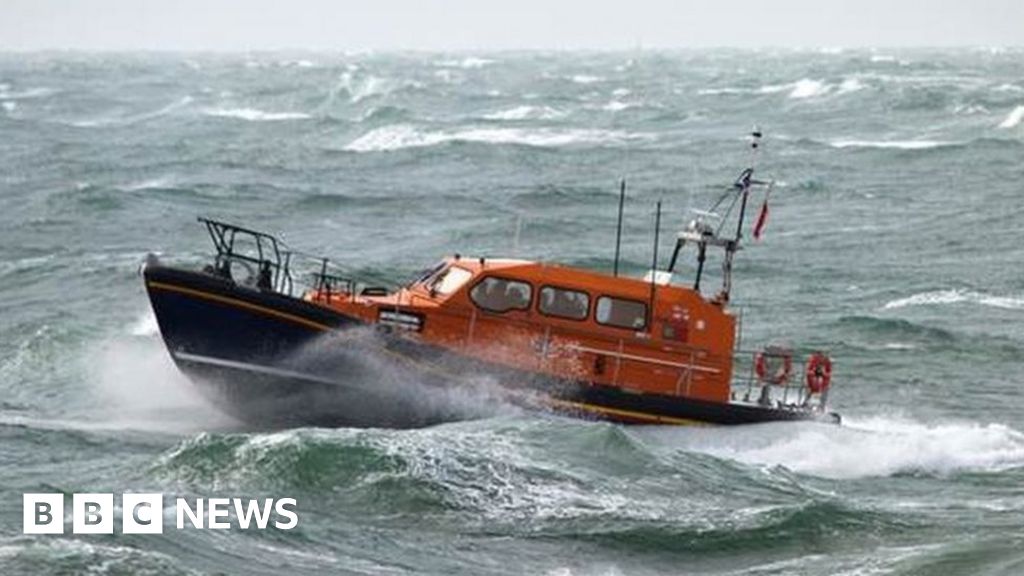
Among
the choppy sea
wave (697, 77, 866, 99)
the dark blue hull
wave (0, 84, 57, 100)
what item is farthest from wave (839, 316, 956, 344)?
wave (0, 84, 57, 100)

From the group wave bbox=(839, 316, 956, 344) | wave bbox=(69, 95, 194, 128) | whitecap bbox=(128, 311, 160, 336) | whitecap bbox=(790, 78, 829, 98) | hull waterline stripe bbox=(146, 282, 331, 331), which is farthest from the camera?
whitecap bbox=(790, 78, 829, 98)

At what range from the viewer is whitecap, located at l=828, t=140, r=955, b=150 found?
74438 mm

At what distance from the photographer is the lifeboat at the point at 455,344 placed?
2683cm

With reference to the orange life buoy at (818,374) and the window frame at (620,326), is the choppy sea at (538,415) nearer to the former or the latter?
the orange life buoy at (818,374)

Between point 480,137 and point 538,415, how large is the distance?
56390 millimetres

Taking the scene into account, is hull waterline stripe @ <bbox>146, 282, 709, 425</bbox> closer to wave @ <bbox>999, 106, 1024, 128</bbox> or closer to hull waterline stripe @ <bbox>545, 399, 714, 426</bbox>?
hull waterline stripe @ <bbox>545, 399, 714, 426</bbox>

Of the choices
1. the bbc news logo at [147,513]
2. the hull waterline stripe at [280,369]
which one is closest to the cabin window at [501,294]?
the hull waterline stripe at [280,369]

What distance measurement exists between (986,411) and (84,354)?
13.8m

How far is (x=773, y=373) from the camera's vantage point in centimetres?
2894

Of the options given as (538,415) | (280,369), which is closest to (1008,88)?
(538,415)

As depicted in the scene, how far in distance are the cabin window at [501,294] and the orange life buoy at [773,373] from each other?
3405 millimetres

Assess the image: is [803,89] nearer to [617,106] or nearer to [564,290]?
[617,106]

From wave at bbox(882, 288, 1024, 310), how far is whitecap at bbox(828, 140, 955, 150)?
33.7 metres

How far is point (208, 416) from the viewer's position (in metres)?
28.3
